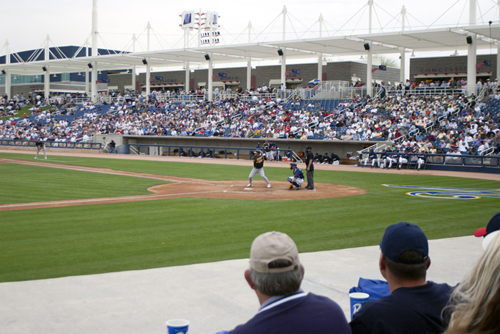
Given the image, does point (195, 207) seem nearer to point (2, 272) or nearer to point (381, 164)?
point (2, 272)

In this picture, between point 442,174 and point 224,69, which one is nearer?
point 442,174

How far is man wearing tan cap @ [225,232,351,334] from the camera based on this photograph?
2.57 meters

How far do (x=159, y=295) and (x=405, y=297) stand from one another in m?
3.83

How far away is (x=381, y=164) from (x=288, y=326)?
29.0 metres

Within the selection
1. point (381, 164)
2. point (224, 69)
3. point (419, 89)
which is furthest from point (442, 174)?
point (224, 69)

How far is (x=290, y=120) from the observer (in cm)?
4047

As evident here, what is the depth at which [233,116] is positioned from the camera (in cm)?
4522

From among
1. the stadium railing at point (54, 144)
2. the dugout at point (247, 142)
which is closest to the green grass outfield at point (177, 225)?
the dugout at point (247, 142)

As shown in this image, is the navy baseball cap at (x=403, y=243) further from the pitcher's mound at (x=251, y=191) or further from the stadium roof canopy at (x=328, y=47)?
the stadium roof canopy at (x=328, y=47)

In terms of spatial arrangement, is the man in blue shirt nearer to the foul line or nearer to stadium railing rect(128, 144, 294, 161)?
stadium railing rect(128, 144, 294, 161)

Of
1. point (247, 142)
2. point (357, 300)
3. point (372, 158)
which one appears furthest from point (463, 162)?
point (357, 300)

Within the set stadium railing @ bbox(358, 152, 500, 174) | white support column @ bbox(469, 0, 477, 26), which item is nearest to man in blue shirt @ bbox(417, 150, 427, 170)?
stadium railing @ bbox(358, 152, 500, 174)

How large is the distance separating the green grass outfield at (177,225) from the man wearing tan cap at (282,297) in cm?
521

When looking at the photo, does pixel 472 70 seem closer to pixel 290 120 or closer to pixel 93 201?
pixel 290 120
